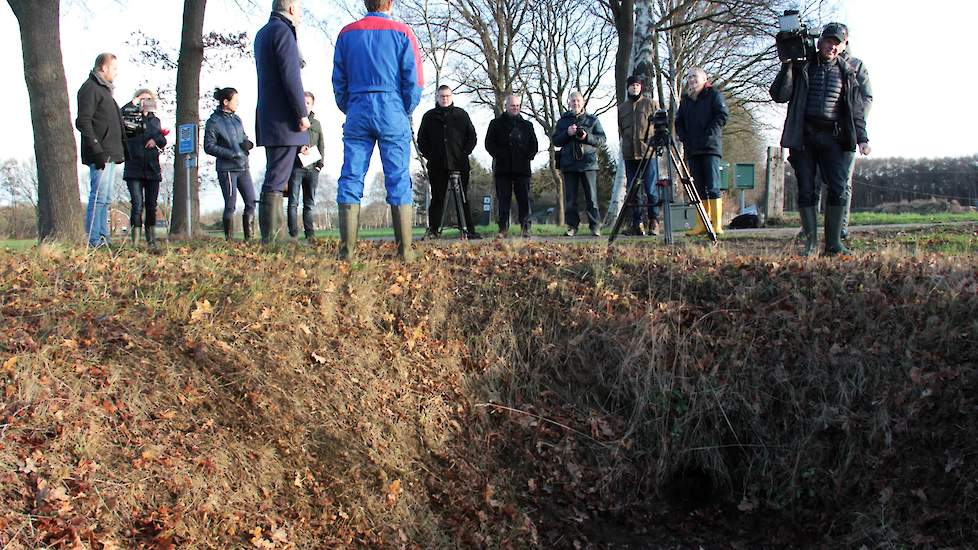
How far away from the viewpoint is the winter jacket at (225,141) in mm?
9641

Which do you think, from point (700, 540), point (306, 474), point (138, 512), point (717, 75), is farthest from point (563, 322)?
point (717, 75)

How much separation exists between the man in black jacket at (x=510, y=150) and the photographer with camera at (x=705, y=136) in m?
2.07

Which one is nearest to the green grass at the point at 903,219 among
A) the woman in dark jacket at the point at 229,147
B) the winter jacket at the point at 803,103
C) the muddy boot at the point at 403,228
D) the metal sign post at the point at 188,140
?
the winter jacket at the point at 803,103

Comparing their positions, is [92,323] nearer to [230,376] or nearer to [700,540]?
[230,376]

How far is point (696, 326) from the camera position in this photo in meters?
6.08

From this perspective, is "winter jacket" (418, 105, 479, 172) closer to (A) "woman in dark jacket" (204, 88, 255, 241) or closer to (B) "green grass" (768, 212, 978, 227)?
(A) "woman in dark jacket" (204, 88, 255, 241)

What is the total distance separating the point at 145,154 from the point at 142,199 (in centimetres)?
60

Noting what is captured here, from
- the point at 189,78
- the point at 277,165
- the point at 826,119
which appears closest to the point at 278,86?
the point at 277,165

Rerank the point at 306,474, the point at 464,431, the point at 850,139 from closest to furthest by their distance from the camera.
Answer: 1. the point at 306,474
2. the point at 464,431
3. the point at 850,139

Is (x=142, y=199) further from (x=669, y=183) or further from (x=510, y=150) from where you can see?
(x=669, y=183)

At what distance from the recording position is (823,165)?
7203mm

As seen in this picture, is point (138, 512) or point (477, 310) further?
point (477, 310)

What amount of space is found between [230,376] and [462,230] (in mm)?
5200

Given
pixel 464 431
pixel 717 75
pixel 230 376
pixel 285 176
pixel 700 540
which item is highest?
pixel 717 75
